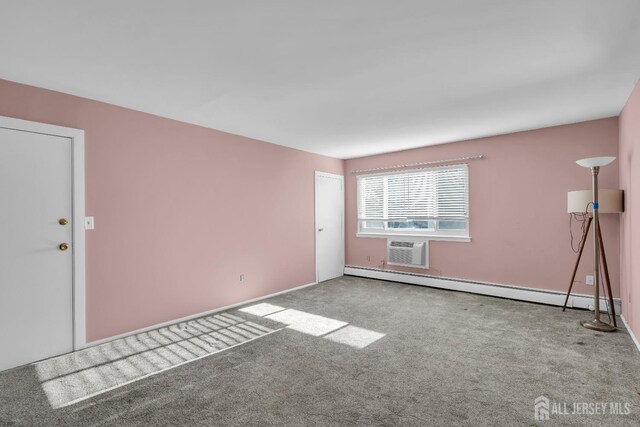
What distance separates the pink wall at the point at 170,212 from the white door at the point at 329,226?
681mm

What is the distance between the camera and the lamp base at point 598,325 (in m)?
3.40

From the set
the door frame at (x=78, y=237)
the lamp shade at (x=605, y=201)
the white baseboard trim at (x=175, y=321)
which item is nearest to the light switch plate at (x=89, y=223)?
the door frame at (x=78, y=237)

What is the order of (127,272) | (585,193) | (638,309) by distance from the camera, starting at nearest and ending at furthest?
(638,309) → (127,272) → (585,193)

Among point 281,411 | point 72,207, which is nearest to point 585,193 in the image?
point 281,411

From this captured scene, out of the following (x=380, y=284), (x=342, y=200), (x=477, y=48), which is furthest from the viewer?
(x=342, y=200)

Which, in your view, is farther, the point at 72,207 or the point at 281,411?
the point at 72,207

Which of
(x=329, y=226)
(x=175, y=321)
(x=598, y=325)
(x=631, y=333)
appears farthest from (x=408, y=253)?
(x=175, y=321)

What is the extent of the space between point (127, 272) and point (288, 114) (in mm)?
2478

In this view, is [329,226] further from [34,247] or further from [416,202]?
[34,247]

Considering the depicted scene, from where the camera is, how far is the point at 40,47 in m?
2.24

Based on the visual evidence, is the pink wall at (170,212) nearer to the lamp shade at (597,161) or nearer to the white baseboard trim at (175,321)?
the white baseboard trim at (175,321)

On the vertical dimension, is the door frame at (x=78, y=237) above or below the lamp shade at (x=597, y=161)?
below

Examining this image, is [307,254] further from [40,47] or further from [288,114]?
[40,47]

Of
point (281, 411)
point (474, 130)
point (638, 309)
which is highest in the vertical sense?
point (474, 130)
